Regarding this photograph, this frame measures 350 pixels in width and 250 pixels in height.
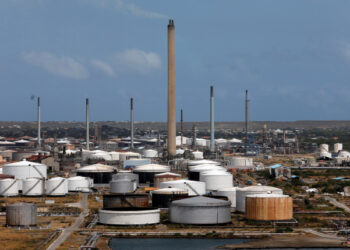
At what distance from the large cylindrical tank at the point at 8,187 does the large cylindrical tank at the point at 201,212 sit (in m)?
34.7

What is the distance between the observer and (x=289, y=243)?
70.7 meters

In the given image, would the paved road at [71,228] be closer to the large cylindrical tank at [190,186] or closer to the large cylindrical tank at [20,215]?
the large cylindrical tank at [20,215]

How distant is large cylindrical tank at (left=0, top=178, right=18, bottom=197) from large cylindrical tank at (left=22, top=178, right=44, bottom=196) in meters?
1.46

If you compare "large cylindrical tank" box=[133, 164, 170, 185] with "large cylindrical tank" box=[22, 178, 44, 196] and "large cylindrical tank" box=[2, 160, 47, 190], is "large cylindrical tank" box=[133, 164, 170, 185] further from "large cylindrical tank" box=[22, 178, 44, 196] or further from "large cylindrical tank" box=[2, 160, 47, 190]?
"large cylindrical tank" box=[22, 178, 44, 196]

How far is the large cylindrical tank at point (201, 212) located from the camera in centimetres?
8156

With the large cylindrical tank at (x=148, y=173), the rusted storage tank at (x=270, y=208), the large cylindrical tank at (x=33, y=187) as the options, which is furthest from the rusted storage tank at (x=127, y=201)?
the large cylindrical tank at (x=148, y=173)

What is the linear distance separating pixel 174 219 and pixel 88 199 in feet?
87.4

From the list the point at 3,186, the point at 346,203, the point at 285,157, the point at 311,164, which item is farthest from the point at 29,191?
the point at 285,157

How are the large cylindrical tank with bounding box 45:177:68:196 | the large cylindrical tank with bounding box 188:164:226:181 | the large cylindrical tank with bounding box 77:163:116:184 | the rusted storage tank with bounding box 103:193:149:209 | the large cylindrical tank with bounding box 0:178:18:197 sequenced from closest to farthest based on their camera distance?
the rusted storage tank with bounding box 103:193:149:209
the large cylindrical tank with bounding box 0:178:18:197
the large cylindrical tank with bounding box 45:177:68:196
the large cylindrical tank with bounding box 188:164:226:181
the large cylindrical tank with bounding box 77:163:116:184

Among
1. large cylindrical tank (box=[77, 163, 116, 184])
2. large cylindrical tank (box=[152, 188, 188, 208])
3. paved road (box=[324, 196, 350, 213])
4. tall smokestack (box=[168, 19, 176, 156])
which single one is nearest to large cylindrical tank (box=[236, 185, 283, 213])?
large cylindrical tank (box=[152, 188, 188, 208])

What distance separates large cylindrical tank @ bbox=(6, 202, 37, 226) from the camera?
260 feet

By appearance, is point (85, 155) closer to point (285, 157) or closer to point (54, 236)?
point (285, 157)

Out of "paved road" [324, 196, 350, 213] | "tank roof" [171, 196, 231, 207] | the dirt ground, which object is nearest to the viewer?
the dirt ground

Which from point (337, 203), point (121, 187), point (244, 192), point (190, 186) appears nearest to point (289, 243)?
point (244, 192)
